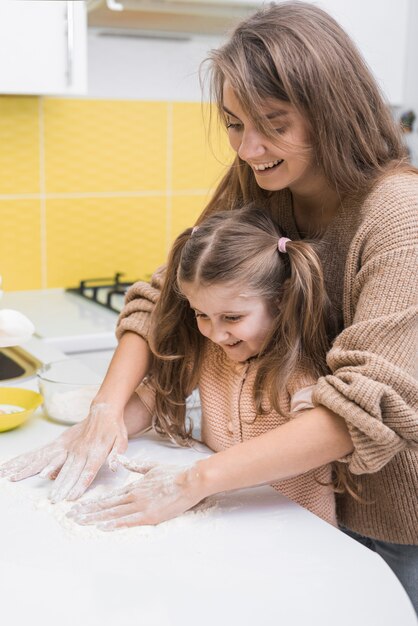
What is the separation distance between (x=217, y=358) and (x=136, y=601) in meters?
0.52

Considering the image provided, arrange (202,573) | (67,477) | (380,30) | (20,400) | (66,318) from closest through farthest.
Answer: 1. (202,573)
2. (67,477)
3. (20,400)
4. (66,318)
5. (380,30)

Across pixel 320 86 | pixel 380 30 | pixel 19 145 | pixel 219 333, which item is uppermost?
pixel 380 30

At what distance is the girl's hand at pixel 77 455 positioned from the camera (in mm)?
1167

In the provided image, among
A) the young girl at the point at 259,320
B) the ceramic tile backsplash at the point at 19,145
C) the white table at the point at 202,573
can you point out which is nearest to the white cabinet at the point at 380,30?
the ceramic tile backsplash at the point at 19,145

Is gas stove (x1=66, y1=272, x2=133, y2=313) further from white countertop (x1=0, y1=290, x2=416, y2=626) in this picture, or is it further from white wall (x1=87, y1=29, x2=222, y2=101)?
white countertop (x1=0, y1=290, x2=416, y2=626)

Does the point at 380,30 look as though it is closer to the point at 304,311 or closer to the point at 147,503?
the point at 304,311

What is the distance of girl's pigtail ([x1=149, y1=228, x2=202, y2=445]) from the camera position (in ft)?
4.38

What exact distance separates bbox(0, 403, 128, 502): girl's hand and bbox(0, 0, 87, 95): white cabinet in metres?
0.99

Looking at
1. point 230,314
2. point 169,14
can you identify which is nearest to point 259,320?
point 230,314

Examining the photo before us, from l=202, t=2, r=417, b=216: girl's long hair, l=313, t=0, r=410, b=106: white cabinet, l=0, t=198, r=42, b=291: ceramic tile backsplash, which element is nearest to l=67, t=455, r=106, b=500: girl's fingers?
l=202, t=2, r=417, b=216: girl's long hair

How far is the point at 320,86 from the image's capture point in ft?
3.72

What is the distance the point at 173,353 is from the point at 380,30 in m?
1.43

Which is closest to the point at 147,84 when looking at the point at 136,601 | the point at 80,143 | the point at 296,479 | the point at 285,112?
the point at 80,143

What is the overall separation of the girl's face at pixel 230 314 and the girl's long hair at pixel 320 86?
223 mm
